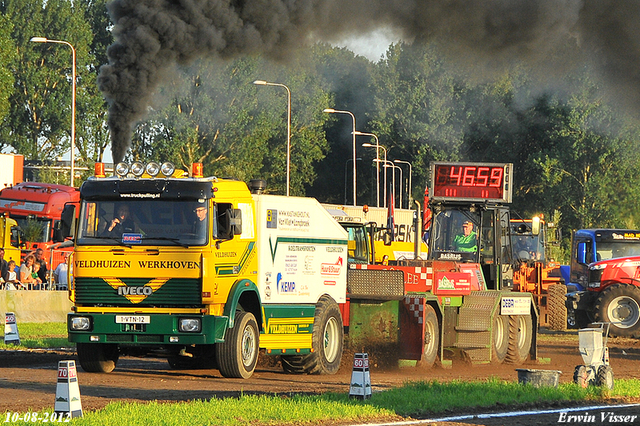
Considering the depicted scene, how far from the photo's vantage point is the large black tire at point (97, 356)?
643 inches

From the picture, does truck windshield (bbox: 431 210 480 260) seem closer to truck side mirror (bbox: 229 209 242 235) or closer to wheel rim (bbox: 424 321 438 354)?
wheel rim (bbox: 424 321 438 354)

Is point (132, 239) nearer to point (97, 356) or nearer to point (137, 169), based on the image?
point (137, 169)

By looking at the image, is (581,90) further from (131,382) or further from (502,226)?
(131,382)

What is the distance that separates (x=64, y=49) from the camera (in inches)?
3265

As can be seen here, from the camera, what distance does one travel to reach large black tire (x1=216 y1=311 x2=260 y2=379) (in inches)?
611

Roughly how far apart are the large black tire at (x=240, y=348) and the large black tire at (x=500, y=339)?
5.65m

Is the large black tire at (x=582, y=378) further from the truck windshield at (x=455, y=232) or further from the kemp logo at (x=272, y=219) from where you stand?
the truck windshield at (x=455, y=232)

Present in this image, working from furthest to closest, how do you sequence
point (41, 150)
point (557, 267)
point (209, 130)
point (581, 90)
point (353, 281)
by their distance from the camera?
point (41, 150) < point (209, 130) < point (581, 90) < point (557, 267) < point (353, 281)

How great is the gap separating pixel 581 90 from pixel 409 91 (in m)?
22.4

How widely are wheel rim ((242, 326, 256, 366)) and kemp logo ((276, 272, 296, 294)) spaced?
0.91 meters

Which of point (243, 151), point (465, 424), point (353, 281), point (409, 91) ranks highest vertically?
point (409, 91)

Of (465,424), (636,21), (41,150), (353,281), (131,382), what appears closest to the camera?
(465,424)

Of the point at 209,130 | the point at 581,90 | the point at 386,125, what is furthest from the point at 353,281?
the point at 386,125

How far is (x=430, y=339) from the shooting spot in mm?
18375
